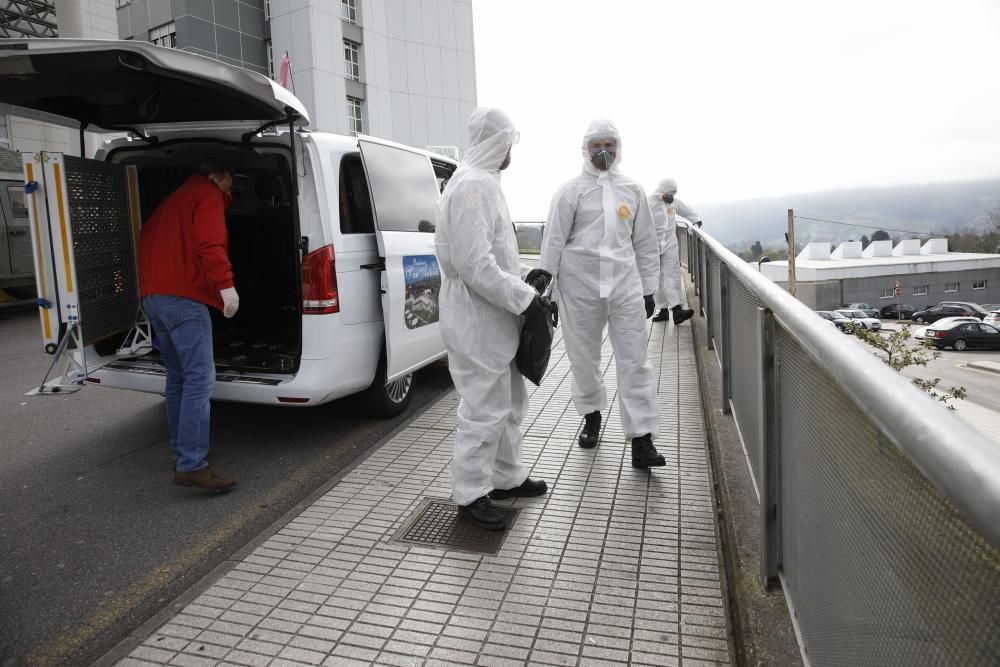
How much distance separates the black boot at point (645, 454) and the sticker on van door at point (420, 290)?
6.02 feet

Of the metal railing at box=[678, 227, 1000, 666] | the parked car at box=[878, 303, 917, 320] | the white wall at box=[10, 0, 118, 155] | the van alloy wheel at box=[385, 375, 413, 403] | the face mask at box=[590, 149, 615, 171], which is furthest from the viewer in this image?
→ the parked car at box=[878, 303, 917, 320]

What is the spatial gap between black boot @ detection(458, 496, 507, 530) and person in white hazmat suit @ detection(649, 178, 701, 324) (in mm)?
6038

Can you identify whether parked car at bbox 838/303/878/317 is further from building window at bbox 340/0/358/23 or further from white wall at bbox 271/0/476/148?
building window at bbox 340/0/358/23

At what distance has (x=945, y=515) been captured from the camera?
44.4 inches

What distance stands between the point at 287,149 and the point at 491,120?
1777 millimetres

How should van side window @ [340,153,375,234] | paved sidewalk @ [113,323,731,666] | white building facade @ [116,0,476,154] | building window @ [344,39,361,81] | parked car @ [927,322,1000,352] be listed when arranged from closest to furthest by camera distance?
paved sidewalk @ [113,323,731,666]
van side window @ [340,153,375,234]
white building facade @ [116,0,476,154]
building window @ [344,39,361,81]
parked car @ [927,322,1000,352]

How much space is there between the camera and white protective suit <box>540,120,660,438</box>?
14.4 ft

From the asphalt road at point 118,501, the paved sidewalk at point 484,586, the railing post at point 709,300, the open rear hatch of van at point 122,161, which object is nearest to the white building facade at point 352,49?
the railing post at point 709,300

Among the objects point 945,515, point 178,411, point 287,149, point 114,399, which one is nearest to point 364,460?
point 178,411

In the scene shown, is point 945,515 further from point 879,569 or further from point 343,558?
point 343,558

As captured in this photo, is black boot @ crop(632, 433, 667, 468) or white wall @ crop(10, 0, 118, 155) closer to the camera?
black boot @ crop(632, 433, 667, 468)

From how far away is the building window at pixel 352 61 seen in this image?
34438 millimetres

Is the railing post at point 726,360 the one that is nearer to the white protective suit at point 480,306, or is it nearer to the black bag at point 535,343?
the black bag at point 535,343

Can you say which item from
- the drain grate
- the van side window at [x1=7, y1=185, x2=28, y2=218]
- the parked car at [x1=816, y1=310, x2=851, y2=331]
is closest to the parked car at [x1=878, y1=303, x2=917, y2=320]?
the parked car at [x1=816, y1=310, x2=851, y2=331]
